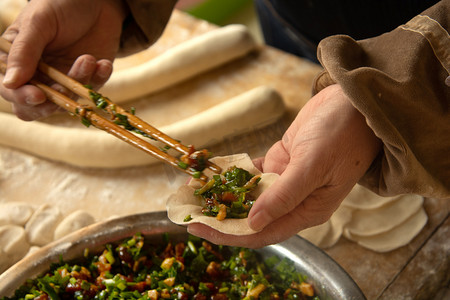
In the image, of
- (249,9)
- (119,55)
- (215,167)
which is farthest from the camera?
(249,9)

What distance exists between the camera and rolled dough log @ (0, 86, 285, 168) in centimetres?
214

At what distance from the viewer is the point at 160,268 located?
161cm

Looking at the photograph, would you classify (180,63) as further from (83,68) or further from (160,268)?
(160,268)

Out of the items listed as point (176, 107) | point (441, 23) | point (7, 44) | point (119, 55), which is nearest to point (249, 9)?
point (176, 107)

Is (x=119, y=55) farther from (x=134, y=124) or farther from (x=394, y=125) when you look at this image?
(x=394, y=125)

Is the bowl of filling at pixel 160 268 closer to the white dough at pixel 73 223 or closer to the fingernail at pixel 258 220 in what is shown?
the white dough at pixel 73 223

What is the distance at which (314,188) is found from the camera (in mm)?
1240

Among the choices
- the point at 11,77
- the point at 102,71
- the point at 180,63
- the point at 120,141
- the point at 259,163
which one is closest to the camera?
the point at 259,163

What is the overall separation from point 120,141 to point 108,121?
0.70 m

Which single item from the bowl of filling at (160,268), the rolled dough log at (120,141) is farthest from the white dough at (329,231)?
the rolled dough log at (120,141)

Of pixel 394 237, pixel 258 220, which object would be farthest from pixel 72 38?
pixel 394 237

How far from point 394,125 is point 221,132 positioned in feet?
3.49

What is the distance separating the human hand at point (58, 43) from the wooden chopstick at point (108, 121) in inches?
1.6

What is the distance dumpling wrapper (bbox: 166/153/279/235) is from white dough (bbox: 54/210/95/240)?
662 millimetres
